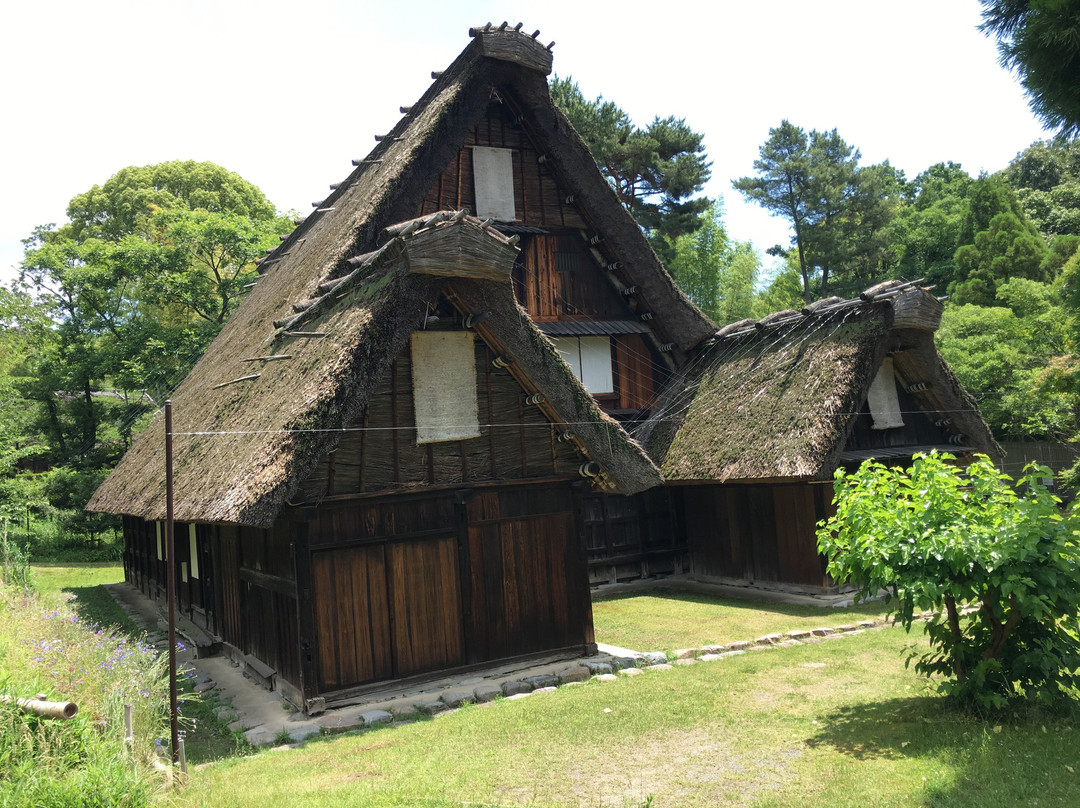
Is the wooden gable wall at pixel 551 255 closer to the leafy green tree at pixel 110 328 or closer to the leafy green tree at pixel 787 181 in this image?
the leafy green tree at pixel 110 328

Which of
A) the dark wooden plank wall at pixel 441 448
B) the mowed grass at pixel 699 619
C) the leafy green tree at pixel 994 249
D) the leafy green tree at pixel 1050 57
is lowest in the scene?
the mowed grass at pixel 699 619

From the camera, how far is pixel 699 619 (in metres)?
12.0

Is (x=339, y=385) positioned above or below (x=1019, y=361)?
below

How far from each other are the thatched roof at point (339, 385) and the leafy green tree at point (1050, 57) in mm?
4685

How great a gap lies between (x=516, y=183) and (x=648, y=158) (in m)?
16.1

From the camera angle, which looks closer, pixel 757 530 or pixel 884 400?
pixel 884 400

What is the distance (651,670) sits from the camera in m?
8.86

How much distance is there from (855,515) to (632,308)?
10.3 metres

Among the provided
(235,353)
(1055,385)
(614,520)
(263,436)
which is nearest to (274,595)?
(263,436)

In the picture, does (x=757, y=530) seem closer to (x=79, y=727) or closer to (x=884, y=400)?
(x=884, y=400)

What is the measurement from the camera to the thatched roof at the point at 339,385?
7.03 meters

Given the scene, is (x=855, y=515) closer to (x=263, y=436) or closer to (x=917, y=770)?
(x=917, y=770)

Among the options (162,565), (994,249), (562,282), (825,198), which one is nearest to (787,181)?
(825,198)

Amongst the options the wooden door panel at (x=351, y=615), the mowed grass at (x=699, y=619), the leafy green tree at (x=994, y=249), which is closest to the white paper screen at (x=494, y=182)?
the mowed grass at (x=699, y=619)
